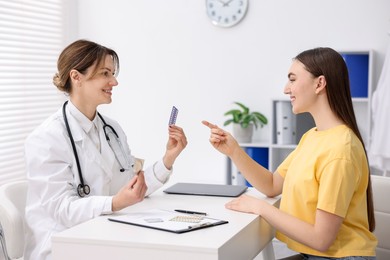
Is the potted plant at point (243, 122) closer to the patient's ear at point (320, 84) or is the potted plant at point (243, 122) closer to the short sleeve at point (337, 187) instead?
the patient's ear at point (320, 84)

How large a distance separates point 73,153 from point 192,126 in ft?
8.84

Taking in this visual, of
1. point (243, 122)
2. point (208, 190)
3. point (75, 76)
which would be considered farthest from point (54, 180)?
point (243, 122)

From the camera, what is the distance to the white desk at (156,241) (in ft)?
5.40

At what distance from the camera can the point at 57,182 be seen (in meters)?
2.19

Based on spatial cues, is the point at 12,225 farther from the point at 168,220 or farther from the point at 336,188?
the point at 336,188

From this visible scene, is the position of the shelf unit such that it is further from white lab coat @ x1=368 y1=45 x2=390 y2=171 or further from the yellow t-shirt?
the yellow t-shirt

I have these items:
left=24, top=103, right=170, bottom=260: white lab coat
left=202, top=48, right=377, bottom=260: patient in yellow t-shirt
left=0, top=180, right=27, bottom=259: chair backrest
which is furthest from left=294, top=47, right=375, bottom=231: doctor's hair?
left=0, top=180, right=27, bottom=259: chair backrest

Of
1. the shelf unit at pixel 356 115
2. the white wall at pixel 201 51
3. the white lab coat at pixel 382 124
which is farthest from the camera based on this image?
the white wall at pixel 201 51

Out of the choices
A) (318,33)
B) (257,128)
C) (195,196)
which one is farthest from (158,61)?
(195,196)

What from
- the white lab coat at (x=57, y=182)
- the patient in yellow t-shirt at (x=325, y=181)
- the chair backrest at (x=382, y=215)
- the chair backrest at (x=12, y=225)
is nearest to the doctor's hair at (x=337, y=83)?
the patient in yellow t-shirt at (x=325, y=181)

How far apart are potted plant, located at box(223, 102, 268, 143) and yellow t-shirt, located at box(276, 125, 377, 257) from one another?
248 cm

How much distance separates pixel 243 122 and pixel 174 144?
6.80 feet

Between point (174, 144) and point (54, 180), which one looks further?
point (174, 144)

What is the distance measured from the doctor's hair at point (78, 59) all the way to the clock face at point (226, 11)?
2.40 metres
